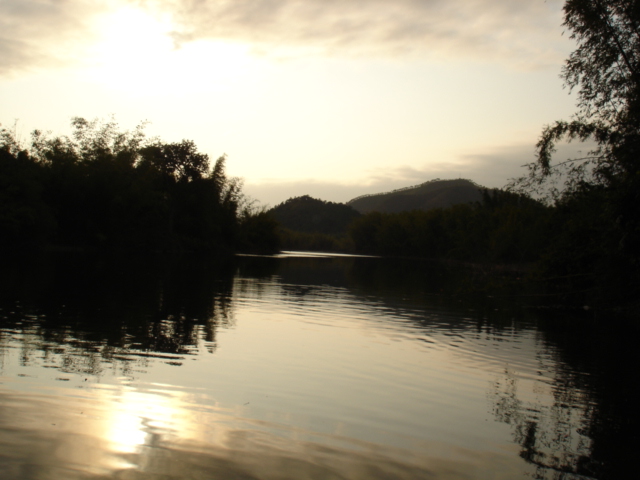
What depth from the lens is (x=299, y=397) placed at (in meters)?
8.01

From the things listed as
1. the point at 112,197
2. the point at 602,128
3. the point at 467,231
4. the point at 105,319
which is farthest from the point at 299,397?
the point at 467,231

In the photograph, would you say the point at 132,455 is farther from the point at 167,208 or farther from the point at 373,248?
the point at 373,248

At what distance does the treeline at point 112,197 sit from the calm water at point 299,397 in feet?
124

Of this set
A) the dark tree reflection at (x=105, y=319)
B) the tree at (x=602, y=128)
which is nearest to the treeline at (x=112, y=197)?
the dark tree reflection at (x=105, y=319)

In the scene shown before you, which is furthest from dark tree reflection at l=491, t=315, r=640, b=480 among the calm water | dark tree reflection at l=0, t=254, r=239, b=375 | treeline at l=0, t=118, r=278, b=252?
treeline at l=0, t=118, r=278, b=252

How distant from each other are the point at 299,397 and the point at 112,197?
59.7 meters

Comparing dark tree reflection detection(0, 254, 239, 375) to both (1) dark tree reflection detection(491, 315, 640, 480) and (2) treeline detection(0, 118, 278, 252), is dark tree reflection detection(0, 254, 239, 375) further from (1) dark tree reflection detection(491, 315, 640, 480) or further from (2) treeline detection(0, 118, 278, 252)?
(2) treeline detection(0, 118, 278, 252)

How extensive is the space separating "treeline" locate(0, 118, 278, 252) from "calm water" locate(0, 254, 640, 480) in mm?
37838

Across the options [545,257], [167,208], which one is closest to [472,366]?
[545,257]

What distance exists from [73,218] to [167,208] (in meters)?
15.2

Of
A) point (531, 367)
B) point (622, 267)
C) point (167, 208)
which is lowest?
point (531, 367)

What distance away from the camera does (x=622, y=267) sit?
2014 cm

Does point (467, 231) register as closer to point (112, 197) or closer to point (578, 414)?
point (112, 197)

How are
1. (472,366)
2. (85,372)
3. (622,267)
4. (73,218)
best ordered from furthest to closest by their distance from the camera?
(73,218) < (622,267) < (472,366) < (85,372)
